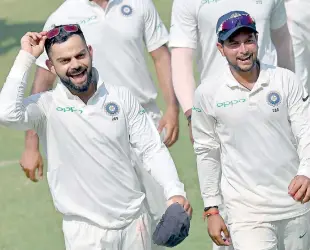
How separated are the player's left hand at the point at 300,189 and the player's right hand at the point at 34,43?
1653 millimetres

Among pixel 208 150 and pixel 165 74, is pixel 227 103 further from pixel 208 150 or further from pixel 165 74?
pixel 165 74

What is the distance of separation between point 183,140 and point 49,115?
3.78m

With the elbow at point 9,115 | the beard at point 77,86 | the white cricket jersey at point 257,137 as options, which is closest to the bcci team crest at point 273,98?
the white cricket jersey at point 257,137

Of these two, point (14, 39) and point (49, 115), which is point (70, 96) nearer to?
point (49, 115)

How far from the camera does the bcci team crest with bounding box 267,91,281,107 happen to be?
18.1 ft

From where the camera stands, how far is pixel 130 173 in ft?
18.9

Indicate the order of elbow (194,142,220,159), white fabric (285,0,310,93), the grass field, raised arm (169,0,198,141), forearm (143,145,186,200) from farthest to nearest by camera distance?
the grass field < white fabric (285,0,310,93) < raised arm (169,0,198,141) < elbow (194,142,220,159) < forearm (143,145,186,200)

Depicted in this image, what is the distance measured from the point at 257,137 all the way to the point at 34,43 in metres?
1.42

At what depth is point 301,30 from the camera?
7164mm

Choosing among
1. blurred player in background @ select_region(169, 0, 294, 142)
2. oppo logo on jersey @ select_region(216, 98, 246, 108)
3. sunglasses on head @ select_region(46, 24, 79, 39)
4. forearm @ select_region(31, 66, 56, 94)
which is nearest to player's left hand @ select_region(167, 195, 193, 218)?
oppo logo on jersey @ select_region(216, 98, 246, 108)

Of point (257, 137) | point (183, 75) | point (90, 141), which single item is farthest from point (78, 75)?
point (183, 75)

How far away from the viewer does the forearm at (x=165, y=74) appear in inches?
262

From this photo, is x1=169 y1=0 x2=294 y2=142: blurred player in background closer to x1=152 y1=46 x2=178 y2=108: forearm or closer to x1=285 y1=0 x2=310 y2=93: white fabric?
x1=152 y1=46 x2=178 y2=108: forearm

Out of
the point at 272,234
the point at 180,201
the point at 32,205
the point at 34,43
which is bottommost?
the point at 32,205
